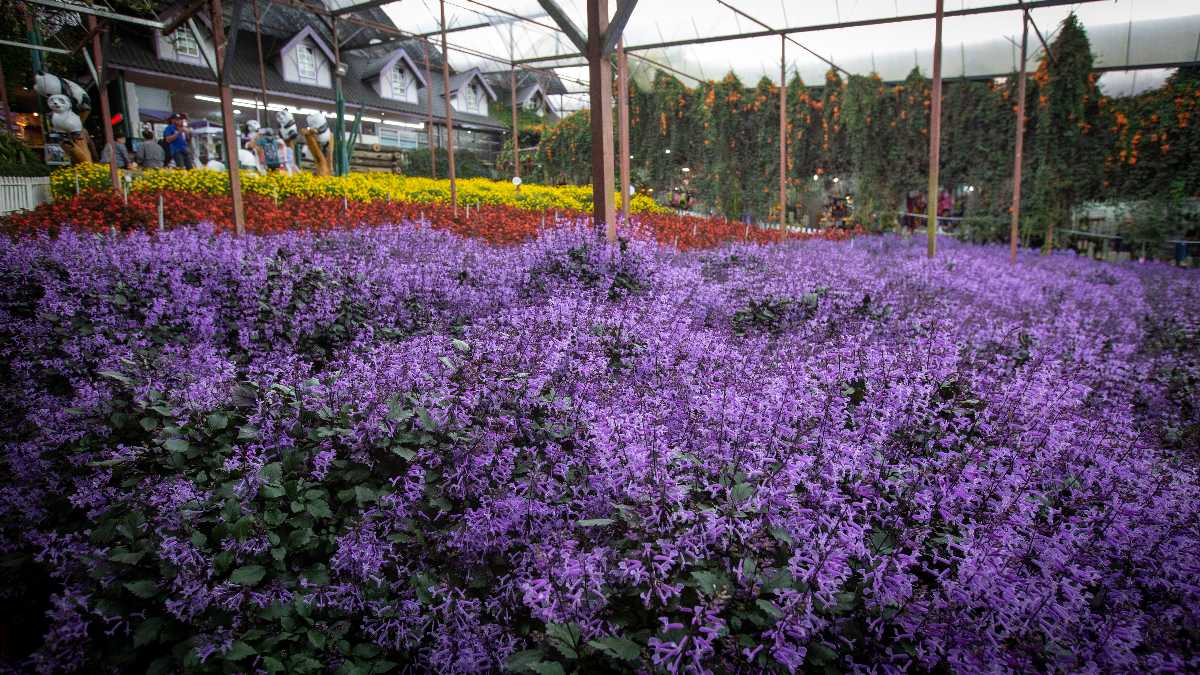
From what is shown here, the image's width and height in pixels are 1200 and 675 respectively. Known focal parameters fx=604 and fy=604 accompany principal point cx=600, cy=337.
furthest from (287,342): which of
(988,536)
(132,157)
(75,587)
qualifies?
(132,157)

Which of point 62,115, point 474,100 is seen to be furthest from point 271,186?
point 474,100

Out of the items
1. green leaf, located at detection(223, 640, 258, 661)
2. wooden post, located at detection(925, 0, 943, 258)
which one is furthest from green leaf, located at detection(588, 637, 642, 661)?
wooden post, located at detection(925, 0, 943, 258)

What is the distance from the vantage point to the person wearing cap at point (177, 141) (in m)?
16.9

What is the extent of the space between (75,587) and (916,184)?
20550mm

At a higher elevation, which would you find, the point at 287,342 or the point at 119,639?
the point at 287,342

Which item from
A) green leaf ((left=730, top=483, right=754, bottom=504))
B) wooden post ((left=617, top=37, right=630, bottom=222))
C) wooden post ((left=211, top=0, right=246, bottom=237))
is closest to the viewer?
green leaf ((left=730, top=483, right=754, bottom=504))

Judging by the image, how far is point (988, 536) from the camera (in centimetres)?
163

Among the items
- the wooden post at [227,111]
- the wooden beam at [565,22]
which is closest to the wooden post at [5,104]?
the wooden post at [227,111]

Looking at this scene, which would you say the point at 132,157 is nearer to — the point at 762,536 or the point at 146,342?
the point at 146,342

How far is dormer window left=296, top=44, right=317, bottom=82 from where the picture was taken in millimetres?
26703

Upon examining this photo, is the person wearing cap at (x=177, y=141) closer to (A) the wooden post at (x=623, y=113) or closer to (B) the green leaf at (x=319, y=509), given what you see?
(A) the wooden post at (x=623, y=113)

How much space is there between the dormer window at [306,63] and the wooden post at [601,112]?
2583 cm

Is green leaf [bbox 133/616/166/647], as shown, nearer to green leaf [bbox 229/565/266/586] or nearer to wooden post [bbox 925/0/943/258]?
green leaf [bbox 229/565/266/586]

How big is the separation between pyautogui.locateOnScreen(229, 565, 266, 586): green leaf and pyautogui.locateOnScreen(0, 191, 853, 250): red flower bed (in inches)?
249
